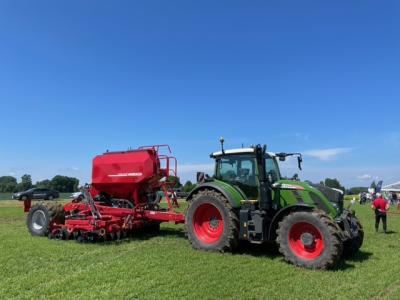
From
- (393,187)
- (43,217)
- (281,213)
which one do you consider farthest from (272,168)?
(393,187)

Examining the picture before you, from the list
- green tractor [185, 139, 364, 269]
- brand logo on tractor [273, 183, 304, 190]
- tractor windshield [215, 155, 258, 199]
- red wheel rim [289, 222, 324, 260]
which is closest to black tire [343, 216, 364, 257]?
green tractor [185, 139, 364, 269]

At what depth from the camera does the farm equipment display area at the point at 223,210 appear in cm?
909

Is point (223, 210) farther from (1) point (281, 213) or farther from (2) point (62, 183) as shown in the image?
(2) point (62, 183)

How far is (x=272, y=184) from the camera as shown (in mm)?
10188

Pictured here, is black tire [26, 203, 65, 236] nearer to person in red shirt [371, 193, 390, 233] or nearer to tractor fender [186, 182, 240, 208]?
tractor fender [186, 182, 240, 208]

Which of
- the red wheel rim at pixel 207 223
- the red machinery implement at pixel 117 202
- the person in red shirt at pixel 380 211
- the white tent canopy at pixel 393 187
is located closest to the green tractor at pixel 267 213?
the red wheel rim at pixel 207 223

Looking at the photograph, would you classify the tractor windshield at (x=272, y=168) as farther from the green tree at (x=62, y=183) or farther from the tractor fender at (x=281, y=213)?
the green tree at (x=62, y=183)

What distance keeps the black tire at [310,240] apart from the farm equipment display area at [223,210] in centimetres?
2

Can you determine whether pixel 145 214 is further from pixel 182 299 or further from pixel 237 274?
pixel 182 299

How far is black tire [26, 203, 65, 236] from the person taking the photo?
13320mm

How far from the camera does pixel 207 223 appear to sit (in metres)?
11.0

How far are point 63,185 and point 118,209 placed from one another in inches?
3402

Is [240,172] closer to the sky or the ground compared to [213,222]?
closer to the sky

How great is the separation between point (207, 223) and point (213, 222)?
0.19m
